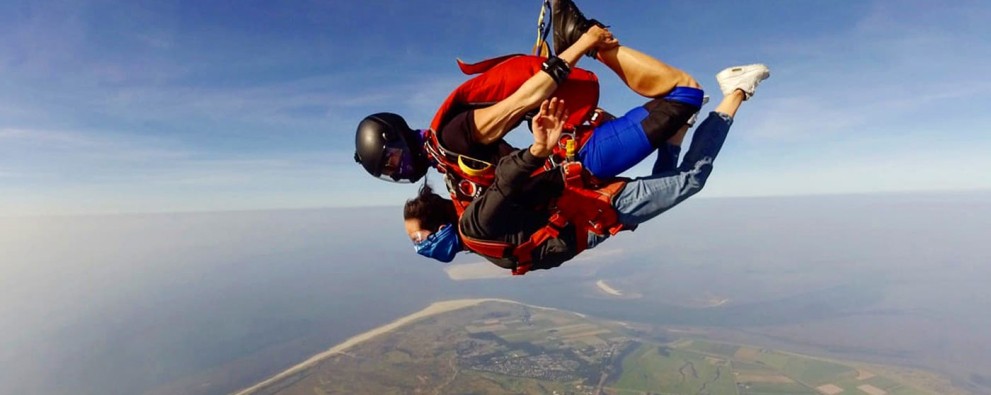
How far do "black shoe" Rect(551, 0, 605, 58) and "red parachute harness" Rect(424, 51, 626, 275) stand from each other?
0.67ft

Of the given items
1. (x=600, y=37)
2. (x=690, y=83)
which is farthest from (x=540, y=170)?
(x=690, y=83)

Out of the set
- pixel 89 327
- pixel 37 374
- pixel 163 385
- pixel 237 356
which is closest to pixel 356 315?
pixel 237 356

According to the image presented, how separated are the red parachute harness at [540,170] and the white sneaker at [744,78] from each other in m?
0.98

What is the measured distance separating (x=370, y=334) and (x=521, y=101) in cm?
7590

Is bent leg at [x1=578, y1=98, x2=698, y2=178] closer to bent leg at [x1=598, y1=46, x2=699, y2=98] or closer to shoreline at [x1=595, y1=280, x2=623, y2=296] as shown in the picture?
bent leg at [x1=598, y1=46, x2=699, y2=98]

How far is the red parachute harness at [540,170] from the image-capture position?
266 centimetres

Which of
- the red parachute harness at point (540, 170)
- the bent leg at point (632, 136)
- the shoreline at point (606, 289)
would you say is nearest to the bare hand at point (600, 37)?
the red parachute harness at point (540, 170)

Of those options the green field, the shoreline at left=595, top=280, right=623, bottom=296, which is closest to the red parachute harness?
the green field

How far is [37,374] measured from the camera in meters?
81.3

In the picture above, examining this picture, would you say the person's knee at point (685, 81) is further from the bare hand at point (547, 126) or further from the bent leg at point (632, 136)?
the bare hand at point (547, 126)

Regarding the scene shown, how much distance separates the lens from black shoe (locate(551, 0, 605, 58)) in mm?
2793

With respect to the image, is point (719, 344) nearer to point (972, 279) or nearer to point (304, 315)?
point (304, 315)

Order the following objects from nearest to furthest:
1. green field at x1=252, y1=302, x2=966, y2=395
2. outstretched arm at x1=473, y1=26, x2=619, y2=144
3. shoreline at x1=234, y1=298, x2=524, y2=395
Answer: outstretched arm at x1=473, y1=26, x2=619, y2=144 → green field at x1=252, y1=302, x2=966, y2=395 → shoreline at x1=234, y1=298, x2=524, y2=395

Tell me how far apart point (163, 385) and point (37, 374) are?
44.6 meters
